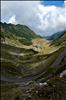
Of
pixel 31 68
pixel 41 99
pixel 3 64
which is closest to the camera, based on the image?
pixel 41 99

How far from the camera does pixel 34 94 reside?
38.7 m

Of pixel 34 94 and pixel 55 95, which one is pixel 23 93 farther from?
pixel 55 95

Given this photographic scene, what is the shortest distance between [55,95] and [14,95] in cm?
518

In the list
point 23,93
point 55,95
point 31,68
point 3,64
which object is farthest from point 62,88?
point 31,68

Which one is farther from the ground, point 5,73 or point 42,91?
point 42,91

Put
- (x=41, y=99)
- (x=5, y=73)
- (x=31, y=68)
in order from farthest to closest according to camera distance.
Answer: (x=31, y=68) < (x=5, y=73) < (x=41, y=99)

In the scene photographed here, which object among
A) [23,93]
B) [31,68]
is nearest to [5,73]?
[31,68]

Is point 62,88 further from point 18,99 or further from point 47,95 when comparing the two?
point 18,99

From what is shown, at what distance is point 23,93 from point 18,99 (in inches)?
88.0

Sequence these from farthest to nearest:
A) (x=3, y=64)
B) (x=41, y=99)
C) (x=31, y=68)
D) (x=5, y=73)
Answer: (x=31, y=68), (x=3, y=64), (x=5, y=73), (x=41, y=99)

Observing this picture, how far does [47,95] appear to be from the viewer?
38.4m

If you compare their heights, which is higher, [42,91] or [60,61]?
[42,91]

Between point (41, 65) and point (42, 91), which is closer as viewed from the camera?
point (42, 91)

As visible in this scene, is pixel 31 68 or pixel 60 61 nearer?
pixel 60 61
